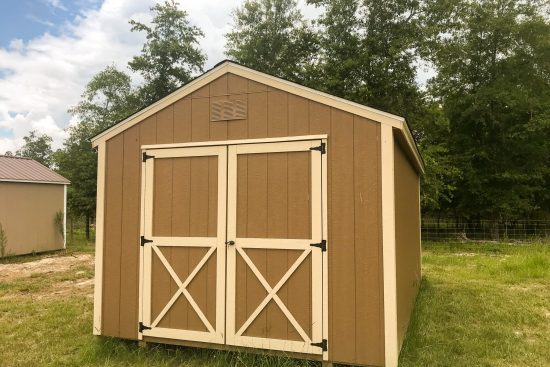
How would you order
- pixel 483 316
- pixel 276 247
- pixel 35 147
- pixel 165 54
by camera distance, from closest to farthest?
1. pixel 276 247
2. pixel 483 316
3. pixel 165 54
4. pixel 35 147

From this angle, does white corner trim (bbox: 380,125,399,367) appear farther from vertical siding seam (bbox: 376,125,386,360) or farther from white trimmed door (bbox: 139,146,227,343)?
white trimmed door (bbox: 139,146,227,343)

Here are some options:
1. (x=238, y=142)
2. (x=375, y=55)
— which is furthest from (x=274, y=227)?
(x=375, y=55)

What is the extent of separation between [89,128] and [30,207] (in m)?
8.18

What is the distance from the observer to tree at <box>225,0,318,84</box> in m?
18.0

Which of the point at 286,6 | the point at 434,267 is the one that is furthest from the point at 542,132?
the point at 286,6

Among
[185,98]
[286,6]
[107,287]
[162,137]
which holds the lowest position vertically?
[107,287]

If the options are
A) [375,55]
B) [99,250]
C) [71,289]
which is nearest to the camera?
[99,250]

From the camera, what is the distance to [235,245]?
12.8ft

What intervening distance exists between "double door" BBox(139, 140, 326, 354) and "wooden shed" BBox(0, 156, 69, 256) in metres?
9.06

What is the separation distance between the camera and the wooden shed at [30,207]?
11133 millimetres

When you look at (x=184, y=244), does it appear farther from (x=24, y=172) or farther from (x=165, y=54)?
(x=165, y=54)

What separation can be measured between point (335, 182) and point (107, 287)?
8.74 feet

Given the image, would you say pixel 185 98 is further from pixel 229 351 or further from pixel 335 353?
pixel 335 353

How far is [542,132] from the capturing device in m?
16.6
